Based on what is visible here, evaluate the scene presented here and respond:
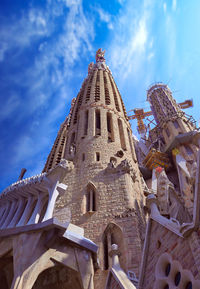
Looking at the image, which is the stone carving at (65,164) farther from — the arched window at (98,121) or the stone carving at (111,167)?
the arched window at (98,121)

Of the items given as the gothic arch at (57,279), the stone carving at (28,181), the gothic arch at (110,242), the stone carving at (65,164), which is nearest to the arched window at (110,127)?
the stone carving at (65,164)

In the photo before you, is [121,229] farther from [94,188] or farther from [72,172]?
[72,172]

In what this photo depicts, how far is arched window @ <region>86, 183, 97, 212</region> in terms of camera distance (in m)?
12.3

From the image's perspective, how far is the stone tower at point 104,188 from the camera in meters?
10.4

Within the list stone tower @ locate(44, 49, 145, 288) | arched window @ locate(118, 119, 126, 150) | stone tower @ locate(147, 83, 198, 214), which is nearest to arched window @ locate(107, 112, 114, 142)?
stone tower @ locate(44, 49, 145, 288)

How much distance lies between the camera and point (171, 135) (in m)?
27.6

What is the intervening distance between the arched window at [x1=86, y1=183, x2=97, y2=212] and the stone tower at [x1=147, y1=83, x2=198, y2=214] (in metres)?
7.12

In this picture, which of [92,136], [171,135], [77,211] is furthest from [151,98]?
[77,211]

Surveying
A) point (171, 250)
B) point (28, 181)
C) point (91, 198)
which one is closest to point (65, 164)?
point (28, 181)

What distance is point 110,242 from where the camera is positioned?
1041 cm

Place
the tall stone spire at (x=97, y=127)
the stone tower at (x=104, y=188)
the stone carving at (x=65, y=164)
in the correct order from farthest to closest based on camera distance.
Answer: the tall stone spire at (x=97, y=127) → the stone carving at (x=65, y=164) → the stone tower at (x=104, y=188)

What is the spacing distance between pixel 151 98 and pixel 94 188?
87.6ft

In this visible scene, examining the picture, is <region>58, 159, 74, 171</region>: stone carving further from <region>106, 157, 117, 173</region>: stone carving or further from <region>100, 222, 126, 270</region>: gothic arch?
<region>100, 222, 126, 270</region>: gothic arch

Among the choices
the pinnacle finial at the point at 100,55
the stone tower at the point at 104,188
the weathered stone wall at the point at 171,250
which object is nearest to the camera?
the weathered stone wall at the point at 171,250
